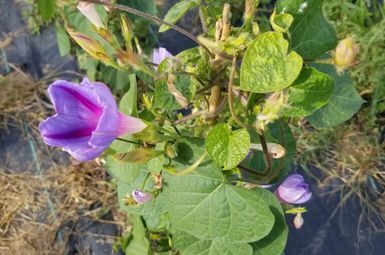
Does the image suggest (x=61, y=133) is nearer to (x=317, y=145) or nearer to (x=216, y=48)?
(x=216, y=48)

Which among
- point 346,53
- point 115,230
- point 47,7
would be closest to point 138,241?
point 115,230

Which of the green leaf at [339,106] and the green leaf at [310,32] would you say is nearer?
the green leaf at [310,32]

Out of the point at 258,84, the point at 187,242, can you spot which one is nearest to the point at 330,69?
the point at 258,84

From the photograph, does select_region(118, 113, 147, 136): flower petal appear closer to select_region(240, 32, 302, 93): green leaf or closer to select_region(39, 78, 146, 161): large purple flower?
select_region(39, 78, 146, 161): large purple flower

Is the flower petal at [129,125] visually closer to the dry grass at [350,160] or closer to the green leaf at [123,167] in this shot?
the green leaf at [123,167]

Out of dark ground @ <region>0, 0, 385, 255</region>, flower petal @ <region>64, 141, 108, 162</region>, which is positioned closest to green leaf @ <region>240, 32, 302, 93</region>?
flower petal @ <region>64, 141, 108, 162</region>

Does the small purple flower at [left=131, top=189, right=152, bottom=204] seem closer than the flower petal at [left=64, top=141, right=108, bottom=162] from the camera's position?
No

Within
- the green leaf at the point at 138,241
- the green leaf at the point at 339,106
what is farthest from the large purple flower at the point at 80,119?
the green leaf at the point at 138,241
